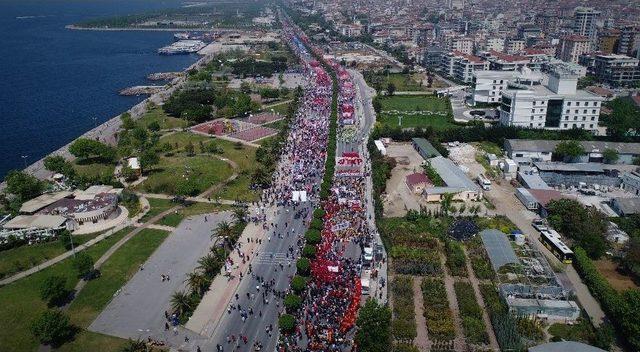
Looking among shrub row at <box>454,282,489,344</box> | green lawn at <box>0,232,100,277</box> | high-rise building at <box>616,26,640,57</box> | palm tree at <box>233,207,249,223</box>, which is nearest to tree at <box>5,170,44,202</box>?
green lawn at <box>0,232,100,277</box>

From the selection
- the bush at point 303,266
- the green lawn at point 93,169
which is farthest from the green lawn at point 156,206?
the bush at point 303,266

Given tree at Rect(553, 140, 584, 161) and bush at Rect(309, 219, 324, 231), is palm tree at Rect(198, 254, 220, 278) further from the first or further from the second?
tree at Rect(553, 140, 584, 161)

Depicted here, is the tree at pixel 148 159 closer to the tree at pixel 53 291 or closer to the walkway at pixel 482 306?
the tree at pixel 53 291

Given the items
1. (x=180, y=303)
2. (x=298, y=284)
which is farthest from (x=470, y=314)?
(x=180, y=303)

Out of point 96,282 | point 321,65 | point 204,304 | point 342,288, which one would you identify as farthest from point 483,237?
point 321,65

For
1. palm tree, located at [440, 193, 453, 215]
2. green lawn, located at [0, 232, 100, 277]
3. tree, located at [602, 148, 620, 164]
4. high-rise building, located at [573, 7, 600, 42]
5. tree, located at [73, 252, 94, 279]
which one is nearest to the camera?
tree, located at [73, 252, 94, 279]

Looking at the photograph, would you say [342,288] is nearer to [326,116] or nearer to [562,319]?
[562,319]
